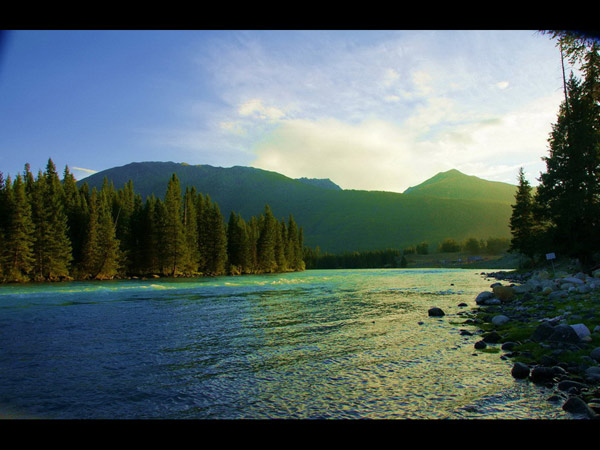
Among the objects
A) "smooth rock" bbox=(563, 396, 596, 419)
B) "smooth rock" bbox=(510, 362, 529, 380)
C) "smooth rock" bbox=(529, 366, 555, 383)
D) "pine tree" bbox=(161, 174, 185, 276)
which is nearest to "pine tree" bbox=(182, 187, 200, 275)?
"pine tree" bbox=(161, 174, 185, 276)

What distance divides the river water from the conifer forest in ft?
129

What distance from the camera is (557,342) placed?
9.70 m

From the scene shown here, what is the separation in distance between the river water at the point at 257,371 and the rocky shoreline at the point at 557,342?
0.43 m

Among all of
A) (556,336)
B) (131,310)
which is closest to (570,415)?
(556,336)

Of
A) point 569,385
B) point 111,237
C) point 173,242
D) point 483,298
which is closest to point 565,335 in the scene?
point 569,385

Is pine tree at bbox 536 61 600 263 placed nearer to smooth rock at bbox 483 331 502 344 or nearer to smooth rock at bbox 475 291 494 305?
smooth rock at bbox 475 291 494 305

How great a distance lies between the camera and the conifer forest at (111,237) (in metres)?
46.9

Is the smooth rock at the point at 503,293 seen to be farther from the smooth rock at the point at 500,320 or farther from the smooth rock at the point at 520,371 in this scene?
the smooth rock at the point at 520,371

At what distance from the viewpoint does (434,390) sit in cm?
705

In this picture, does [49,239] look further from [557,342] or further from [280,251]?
[557,342]

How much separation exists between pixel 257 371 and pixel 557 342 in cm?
841

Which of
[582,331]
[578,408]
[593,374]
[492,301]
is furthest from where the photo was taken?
[492,301]
